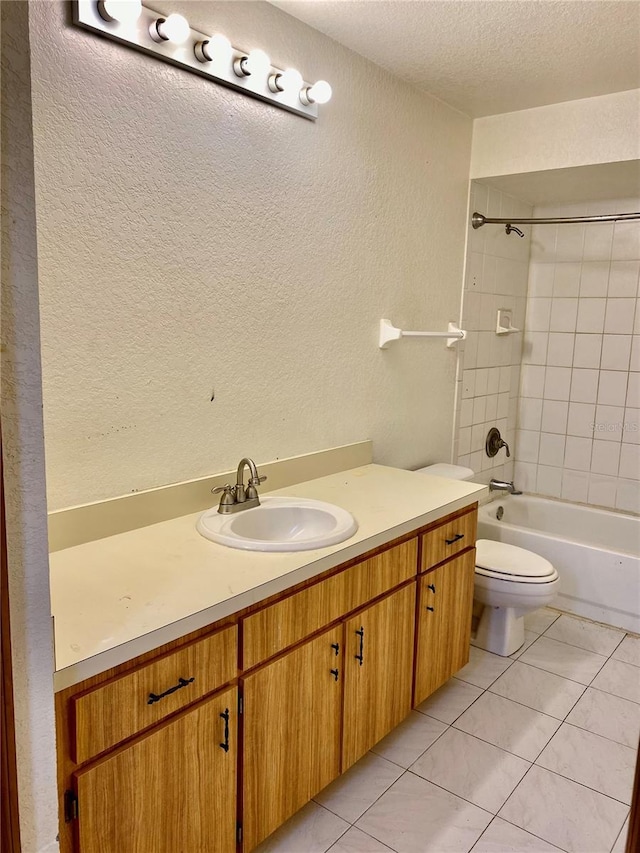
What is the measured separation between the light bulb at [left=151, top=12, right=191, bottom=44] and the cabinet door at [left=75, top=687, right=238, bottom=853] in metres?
1.52

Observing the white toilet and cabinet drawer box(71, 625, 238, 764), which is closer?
cabinet drawer box(71, 625, 238, 764)

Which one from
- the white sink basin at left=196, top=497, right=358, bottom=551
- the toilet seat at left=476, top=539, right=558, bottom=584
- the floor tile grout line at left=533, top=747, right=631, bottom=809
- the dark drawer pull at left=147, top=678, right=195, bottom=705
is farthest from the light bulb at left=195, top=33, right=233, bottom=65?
the floor tile grout line at left=533, top=747, right=631, bottom=809

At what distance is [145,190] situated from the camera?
5.28 ft

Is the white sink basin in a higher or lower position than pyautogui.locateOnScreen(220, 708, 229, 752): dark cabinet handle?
higher

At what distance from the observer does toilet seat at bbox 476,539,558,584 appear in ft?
8.11

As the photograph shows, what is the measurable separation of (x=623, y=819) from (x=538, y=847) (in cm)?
30

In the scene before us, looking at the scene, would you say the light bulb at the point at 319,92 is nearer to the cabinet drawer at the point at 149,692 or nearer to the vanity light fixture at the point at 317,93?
the vanity light fixture at the point at 317,93

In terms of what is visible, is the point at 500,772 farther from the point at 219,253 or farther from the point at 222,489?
the point at 219,253

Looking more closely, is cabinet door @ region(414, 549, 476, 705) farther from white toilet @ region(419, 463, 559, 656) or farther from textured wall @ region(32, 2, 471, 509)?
textured wall @ region(32, 2, 471, 509)

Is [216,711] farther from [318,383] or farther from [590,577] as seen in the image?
[590,577]

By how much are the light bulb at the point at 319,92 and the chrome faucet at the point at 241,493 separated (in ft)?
3.69

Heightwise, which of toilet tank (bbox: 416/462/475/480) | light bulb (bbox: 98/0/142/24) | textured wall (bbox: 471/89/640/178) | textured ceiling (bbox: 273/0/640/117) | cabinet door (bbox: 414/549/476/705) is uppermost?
textured ceiling (bbox: 273/0/640/117)

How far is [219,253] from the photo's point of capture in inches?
71.8

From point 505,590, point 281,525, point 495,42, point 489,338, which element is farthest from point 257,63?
point 505,590
